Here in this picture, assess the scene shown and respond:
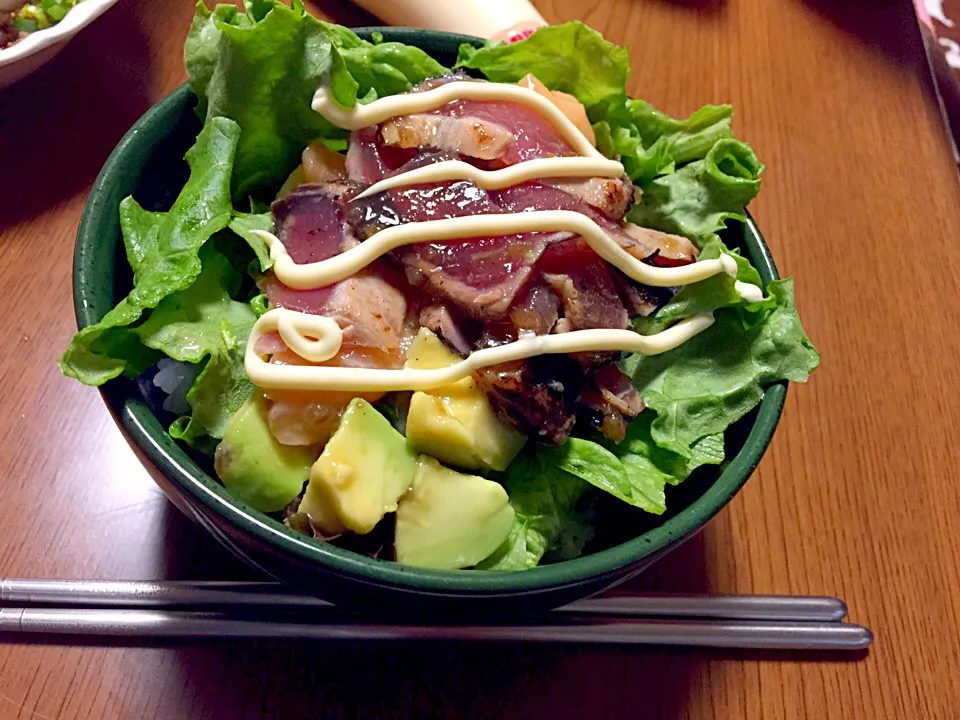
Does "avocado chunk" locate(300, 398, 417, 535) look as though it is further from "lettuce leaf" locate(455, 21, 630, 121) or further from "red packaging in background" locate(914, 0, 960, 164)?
"red packaging in background" locate(914, 0, 960, 164)

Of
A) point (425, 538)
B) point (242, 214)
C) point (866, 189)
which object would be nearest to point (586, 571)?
point (425, 538)

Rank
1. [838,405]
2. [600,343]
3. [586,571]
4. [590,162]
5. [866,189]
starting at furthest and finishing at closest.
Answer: [866,189] < [838,405] < [590,162] < [600,343] < [586,571]

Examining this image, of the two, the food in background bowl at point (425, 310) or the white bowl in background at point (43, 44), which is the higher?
the white bowl in background at point (43, 44)

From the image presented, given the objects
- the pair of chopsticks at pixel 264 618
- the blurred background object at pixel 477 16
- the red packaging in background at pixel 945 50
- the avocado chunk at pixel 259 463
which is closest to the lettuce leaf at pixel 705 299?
the pair of chopsticks at pixel 264 618

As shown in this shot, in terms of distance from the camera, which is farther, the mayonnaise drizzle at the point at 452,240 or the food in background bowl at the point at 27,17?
the food in background bowl at the point at 27,17

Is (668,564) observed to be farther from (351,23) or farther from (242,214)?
(351,23)

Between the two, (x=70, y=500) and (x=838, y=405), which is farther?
(x=838, y=405)

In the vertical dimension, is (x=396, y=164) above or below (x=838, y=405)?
above

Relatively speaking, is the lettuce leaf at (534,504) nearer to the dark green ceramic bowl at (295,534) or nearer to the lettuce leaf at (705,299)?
the dark green ceramic bowl at (295,534)
